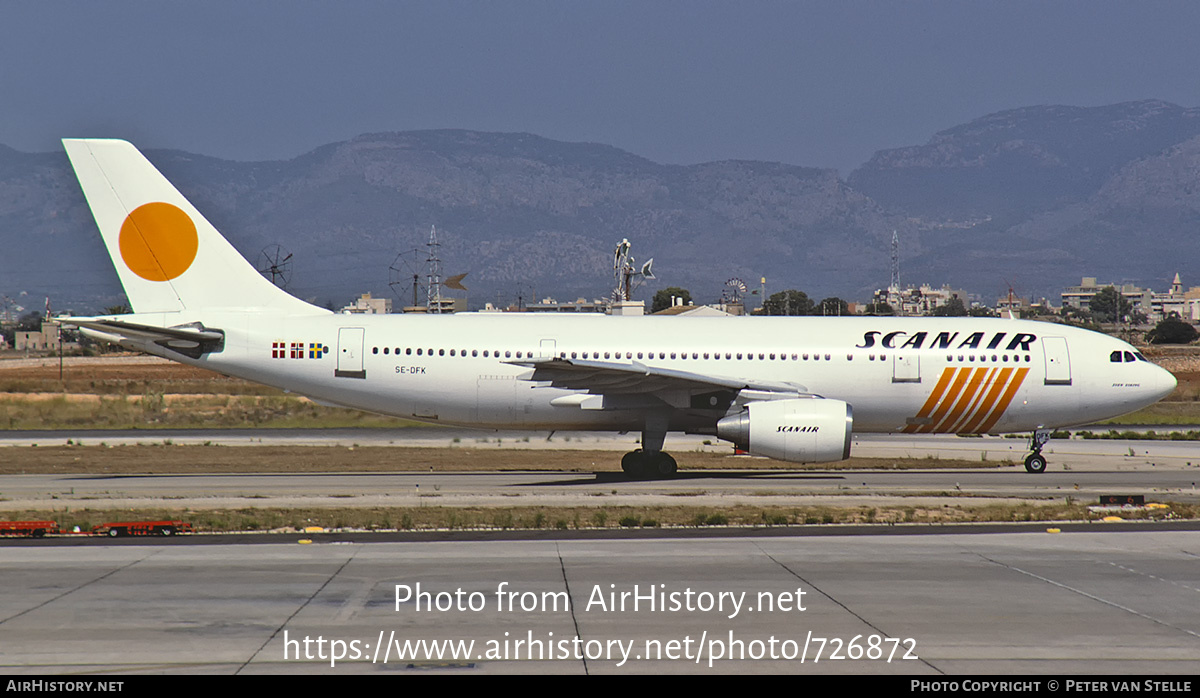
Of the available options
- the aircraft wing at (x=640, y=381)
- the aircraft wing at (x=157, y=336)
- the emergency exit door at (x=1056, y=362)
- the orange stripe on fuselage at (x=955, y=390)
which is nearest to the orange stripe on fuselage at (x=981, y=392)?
the orange stripe on fuselage at (x=955, y=390)

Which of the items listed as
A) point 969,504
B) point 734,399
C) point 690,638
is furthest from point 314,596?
point 734,399

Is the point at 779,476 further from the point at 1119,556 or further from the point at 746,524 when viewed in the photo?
the point at 1119,556

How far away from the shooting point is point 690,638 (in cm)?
1108

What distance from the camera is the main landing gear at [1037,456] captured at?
2809 centimetres

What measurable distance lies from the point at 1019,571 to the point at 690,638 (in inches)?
227

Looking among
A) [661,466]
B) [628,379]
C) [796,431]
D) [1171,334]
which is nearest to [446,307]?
[1171,334]

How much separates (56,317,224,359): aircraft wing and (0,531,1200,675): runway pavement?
1068 centimetres

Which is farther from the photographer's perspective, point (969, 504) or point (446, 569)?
point (969, 504)

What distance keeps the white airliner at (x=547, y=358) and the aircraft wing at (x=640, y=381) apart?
7 centimetres

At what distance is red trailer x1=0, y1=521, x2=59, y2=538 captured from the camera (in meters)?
17.7

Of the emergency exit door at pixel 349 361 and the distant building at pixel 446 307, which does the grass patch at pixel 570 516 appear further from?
the distant building at pixel 446 307

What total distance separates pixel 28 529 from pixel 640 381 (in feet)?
44.2

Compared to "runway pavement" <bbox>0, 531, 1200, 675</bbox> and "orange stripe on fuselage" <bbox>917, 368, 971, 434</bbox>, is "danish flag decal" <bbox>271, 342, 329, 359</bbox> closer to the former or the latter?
"runway pavement" <bbox>0, 531, 1200, 675</bbox>

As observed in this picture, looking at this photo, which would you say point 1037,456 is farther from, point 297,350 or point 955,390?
point 297,350
